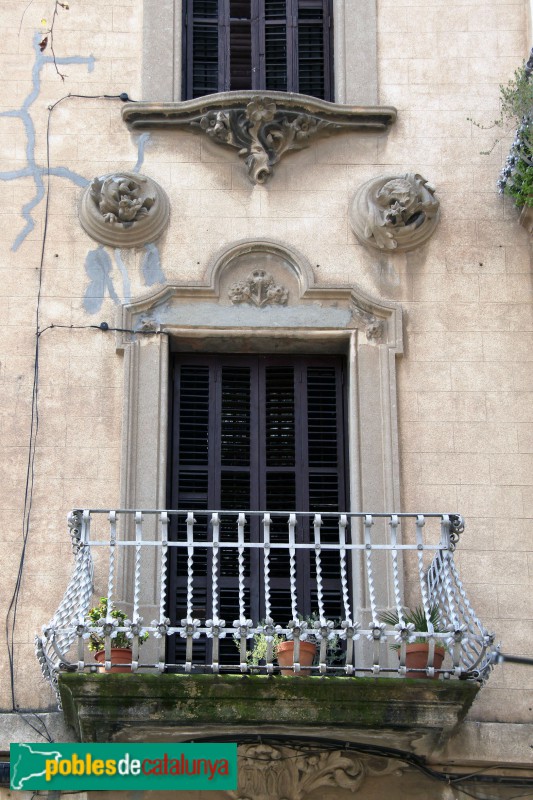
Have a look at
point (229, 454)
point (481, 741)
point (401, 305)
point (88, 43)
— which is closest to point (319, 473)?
point (229, 454)

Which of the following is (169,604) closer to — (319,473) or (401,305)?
(319,473)

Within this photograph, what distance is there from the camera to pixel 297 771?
37.4ft

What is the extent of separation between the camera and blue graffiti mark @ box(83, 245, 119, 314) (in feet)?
43.1

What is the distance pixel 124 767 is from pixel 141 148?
5273mm

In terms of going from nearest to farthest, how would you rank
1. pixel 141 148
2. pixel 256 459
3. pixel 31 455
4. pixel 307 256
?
pixel 31 455
pixel 256 459
pixel 307 256
pixel 141 148

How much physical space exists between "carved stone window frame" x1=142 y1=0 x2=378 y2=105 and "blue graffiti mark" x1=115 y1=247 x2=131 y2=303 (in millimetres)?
1486

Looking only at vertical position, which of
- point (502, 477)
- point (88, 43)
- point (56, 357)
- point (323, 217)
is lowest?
point (502, 477)

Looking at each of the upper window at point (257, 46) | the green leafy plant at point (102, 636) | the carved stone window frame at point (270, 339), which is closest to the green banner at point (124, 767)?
the green leafy plant at point (102, 636)

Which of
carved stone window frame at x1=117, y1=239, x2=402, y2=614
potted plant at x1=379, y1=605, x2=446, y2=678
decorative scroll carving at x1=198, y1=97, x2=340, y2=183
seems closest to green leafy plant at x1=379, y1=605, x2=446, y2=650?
potted plant at x1=379, y1=605, x2=446, y2=678

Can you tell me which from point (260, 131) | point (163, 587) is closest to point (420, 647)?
point (163, 587)

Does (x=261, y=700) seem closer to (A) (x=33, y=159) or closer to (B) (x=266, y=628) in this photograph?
(B) (x=266, y=628)

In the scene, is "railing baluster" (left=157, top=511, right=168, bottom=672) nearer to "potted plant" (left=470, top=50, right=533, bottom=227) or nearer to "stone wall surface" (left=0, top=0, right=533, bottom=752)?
"stone wall surface" (left=0, top=0, right=533, bottom=752)

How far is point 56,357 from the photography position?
42.3ft

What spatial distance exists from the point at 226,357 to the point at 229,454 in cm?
86
